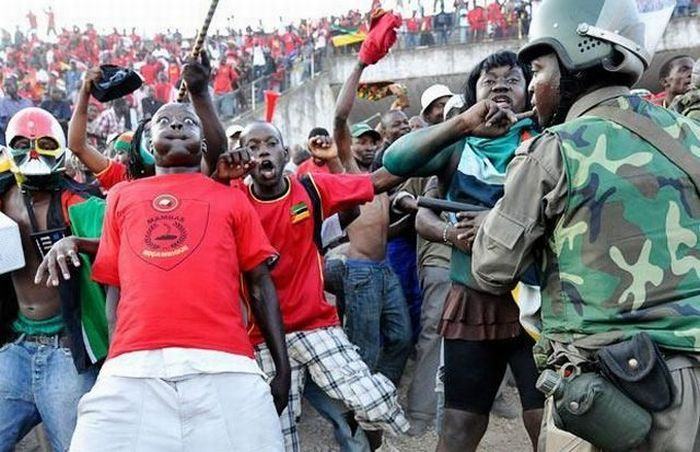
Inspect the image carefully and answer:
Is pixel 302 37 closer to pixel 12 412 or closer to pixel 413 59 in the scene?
pixel 413 59

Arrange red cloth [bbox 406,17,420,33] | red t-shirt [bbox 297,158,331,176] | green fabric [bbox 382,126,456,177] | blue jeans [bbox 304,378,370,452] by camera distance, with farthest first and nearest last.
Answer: red cloth [bbox 406,17,420,33] < red t-shirt [bbox 297,158,331,176] < blue jeans [bbox 304,378,370,452] < green fabric [bbox 382,126,456,177]

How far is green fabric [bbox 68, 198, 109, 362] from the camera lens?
373 cm

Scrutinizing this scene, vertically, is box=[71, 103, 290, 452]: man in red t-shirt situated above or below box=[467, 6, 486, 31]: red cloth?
above

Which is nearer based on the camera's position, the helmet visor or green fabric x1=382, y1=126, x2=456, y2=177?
the helmet visor

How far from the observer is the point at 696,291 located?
2172 mm

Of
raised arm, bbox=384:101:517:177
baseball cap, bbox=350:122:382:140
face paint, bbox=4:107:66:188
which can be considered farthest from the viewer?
baseball cap, bbox=350:122:382:140

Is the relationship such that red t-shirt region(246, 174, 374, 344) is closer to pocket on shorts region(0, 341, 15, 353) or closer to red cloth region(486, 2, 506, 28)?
pocket on shorts region(0, 341, 15, 353)

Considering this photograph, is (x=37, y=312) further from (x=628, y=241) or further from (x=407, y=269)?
(x=407, y=269)

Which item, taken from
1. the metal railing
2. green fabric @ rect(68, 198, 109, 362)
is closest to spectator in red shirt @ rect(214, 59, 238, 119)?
the metal railing

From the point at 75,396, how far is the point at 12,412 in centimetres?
28

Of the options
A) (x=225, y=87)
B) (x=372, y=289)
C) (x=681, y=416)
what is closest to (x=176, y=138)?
(x=681, y=416)

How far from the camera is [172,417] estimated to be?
2.89 m

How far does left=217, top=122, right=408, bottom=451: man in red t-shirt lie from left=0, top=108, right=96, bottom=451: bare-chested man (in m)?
0.88

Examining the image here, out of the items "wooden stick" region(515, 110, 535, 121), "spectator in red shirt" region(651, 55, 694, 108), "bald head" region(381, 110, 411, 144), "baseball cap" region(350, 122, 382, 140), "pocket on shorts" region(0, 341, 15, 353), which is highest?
"wooden stick" region(515, 110, 535, 121)
